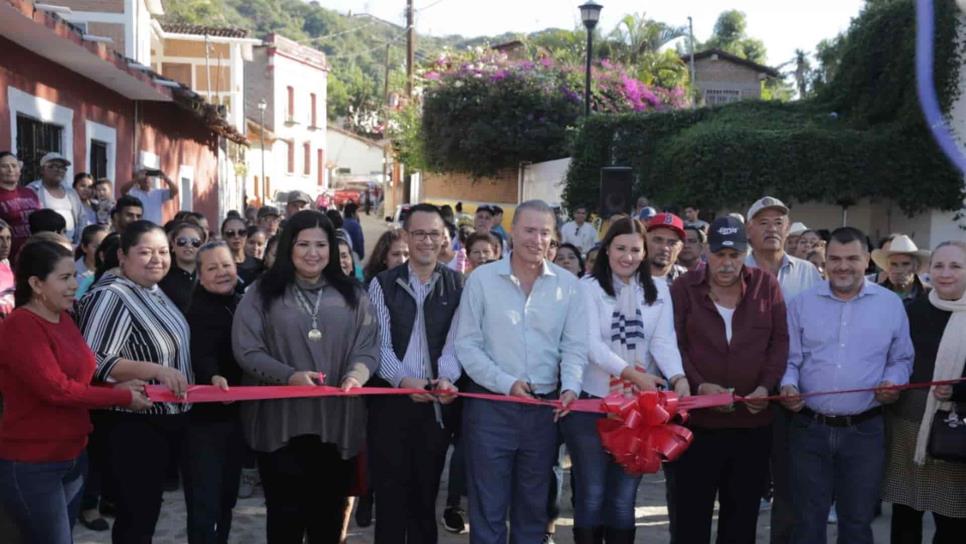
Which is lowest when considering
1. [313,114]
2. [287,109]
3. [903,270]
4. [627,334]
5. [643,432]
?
[643,432]

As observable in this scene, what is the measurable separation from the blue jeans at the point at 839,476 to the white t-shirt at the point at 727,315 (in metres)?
0.63

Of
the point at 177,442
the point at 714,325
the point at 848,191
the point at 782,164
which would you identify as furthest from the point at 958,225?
the point at 177,442

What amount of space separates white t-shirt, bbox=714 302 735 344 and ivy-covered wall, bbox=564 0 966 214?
15903mm

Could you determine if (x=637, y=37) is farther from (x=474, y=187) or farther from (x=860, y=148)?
(x=860, y=148)

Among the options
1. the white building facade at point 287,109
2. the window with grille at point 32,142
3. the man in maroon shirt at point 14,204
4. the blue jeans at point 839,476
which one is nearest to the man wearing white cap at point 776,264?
the blue jeans at point 839,476

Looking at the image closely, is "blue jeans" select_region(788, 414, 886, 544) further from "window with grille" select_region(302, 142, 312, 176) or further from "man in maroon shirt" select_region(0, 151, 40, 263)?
"window with grille" select_region(302, 142, 312, 176)

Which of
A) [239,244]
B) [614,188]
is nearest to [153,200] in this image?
[239,244]

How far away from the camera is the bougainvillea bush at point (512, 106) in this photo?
2905 centimetres

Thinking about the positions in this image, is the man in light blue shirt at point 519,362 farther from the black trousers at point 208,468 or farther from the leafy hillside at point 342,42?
the leafy hillside at point 342,42

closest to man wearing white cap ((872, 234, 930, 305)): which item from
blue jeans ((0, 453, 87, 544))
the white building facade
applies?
blue jeans ((0, 453, 87, 544))

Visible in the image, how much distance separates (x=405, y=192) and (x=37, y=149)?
101 feet

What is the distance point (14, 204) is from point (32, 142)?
3240mm

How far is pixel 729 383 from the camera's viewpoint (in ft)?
16.5

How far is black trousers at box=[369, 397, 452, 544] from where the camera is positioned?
494 centimetres
